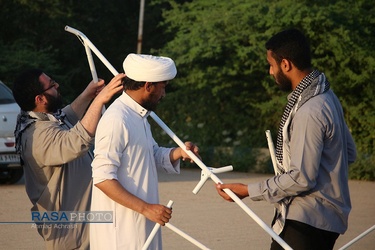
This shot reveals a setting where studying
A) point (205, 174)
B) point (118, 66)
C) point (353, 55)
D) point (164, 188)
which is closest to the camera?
point (205, 174)

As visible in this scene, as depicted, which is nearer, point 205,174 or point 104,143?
point 104,143

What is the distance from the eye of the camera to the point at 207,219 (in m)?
9.02

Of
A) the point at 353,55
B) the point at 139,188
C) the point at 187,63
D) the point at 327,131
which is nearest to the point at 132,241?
the point at 139,188

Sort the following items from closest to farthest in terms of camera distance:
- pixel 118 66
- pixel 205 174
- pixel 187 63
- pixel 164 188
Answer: pixel 205 174, pixel 164 188, pixel 187 63, pixel 118 66

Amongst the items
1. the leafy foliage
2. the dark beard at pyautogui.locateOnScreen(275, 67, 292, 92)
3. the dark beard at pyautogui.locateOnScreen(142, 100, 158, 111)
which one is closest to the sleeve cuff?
the dark beard at pyautogui.locateOnScreen(142, 100, 158, 111)

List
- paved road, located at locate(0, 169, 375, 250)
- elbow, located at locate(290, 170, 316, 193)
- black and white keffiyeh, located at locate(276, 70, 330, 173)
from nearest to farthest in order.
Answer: elbow, located at locate(290, 170, 316, 193) < black and white keffiyeh, located at locate(276, 70, 330, 173) < paved road, located at locate(0, 169, 375, 250)

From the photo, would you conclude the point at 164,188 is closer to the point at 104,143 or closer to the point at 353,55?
the point at 353,55

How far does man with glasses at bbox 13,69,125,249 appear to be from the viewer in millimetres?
4285

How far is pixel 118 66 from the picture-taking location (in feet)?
73.8

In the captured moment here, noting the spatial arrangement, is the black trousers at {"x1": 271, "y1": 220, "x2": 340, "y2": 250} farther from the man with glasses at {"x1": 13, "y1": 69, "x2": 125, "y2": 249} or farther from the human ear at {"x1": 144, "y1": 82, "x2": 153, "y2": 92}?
the man with glasses at {"x1": 13, "y1": 69, "x2": 125, "y2": 249}

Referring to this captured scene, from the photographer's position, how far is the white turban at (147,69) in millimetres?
3799

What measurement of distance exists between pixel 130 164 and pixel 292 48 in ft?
3.85

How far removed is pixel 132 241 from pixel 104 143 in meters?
0.61

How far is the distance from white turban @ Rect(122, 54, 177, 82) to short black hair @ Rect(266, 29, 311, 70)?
65 cm
